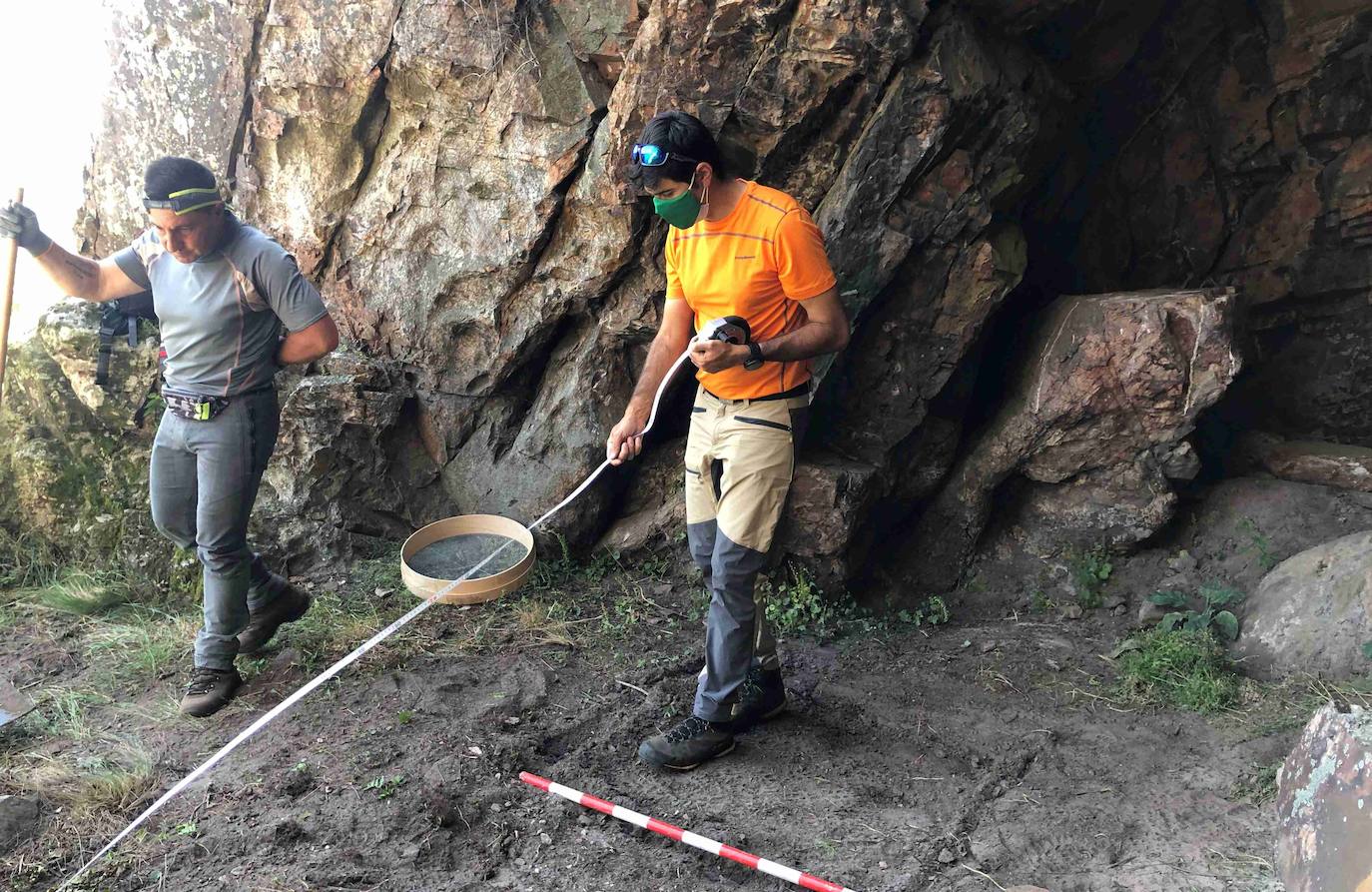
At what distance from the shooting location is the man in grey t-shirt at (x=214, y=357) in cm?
407

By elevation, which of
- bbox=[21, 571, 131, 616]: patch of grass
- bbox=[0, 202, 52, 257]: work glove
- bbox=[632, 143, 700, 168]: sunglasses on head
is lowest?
bbox=[21, 571, 131, 616]: patch of grass

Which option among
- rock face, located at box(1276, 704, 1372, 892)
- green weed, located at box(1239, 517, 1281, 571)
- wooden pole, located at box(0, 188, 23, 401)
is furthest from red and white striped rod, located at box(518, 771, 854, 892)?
green weed, located at box(1239, 517, 1281, 571)

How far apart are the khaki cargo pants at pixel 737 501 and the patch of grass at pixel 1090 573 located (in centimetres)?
239

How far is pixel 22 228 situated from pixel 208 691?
7.15 feet

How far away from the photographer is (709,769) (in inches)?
152

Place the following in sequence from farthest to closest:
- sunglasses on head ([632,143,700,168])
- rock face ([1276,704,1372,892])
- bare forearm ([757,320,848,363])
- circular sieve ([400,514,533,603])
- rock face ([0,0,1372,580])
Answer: rock face ([0,0,1372,580]), circular sieve ([400,514,533,603]), bare forearm ([757,320,848,363]), sunglasses on head ([632,143,700,168]), rock face ([1276,704,1372,892])

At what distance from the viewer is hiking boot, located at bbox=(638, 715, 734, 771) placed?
381 cm

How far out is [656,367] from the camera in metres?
3.98

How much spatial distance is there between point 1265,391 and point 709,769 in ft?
16.1

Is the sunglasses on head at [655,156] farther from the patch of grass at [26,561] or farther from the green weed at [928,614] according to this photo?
the patch of grass at [26,561]

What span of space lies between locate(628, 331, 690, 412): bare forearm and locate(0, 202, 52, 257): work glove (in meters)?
2.68

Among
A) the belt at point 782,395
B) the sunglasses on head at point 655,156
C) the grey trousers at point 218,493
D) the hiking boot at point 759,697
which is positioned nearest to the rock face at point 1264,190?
the belt at point 782,395

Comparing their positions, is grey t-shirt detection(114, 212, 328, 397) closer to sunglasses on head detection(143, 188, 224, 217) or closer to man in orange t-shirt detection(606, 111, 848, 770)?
sunglasses on head detection(143, 188, 224, 217)

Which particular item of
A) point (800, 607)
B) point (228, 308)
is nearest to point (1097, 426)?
point (800, 607)
